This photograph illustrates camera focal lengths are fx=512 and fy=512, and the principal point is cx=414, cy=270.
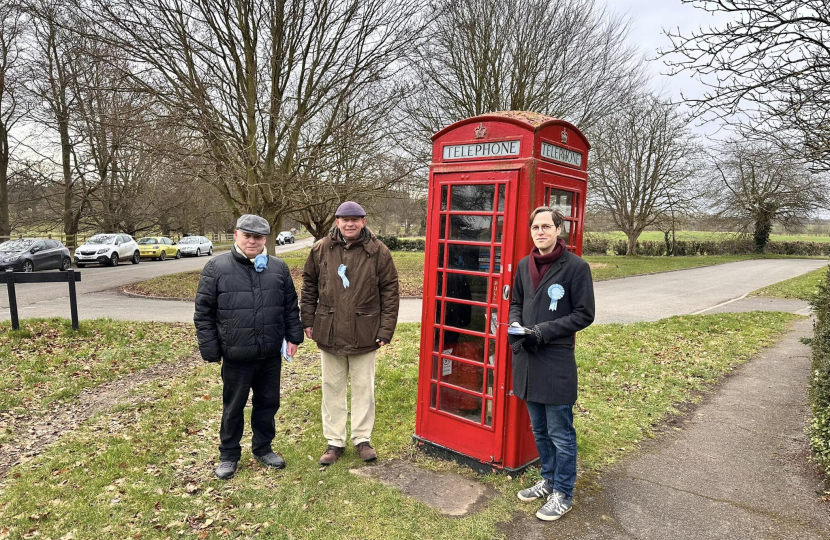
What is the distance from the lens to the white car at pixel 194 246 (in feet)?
109

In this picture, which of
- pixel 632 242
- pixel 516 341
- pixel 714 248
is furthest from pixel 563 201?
pixel 714 248

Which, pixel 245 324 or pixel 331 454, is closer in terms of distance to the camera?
pixel 245 324

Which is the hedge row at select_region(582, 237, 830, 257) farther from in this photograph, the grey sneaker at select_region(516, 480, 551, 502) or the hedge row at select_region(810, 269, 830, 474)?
the grey sneaker at select_region(516, 480, 551, 502)

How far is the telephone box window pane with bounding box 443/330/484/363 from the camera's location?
403 cm

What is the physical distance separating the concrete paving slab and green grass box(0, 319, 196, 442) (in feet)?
12.1

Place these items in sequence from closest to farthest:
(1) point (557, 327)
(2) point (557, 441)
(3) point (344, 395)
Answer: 1. (1) point (557, 327)
2. (2) point (557, 441)
3. (3) point (344, 395)

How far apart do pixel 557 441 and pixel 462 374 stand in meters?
0.97

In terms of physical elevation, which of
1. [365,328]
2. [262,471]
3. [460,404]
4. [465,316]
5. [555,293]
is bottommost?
[262,471]

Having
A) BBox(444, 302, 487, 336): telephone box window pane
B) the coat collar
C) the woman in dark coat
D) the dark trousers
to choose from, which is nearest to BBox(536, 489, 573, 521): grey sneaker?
the woman in dark coat

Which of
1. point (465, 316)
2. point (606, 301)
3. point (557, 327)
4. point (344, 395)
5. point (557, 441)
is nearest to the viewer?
point (557, 327)

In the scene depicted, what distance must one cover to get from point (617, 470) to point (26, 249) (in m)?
22.1

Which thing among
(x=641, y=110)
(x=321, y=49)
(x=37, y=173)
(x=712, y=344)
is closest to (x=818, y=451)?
(x=712, y=344)

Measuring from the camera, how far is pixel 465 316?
407 centimetres

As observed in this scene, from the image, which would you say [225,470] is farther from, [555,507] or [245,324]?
[555,507]
